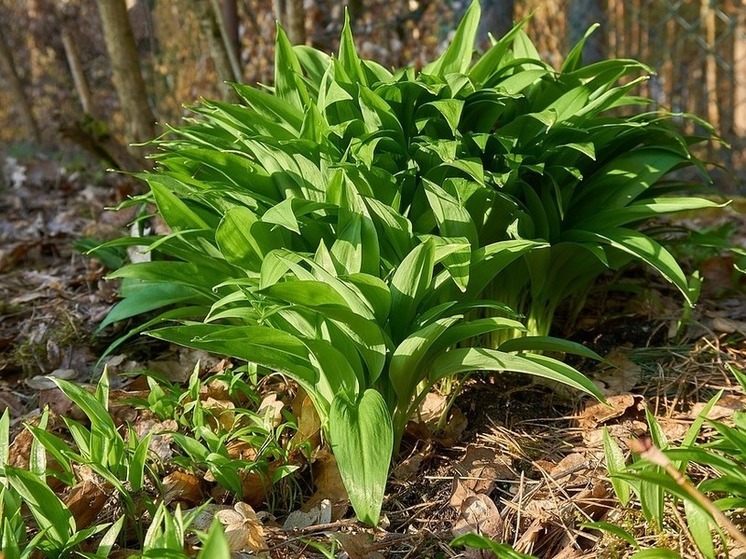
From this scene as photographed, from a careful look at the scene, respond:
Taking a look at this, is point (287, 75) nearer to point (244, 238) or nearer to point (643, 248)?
point (244, 238)

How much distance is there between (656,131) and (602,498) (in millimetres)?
1061

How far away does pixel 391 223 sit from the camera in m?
1.51

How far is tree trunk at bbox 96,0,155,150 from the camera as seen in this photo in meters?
3.42

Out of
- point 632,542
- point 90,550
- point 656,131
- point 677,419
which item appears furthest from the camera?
point 656,131

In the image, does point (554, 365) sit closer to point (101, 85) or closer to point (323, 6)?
point (323, 6)

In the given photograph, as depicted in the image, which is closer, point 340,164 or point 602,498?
point 602,498

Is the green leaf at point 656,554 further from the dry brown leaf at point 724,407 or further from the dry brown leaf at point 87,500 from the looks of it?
the dry brown leaf at point 87,500

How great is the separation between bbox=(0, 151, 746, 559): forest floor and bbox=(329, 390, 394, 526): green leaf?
0.09m

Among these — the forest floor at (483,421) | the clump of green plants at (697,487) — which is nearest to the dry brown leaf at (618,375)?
the forest floor at (483,421)

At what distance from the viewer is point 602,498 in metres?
1.35

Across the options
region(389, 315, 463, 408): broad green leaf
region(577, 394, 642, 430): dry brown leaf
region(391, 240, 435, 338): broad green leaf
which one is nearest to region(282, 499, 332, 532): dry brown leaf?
region(389, 315, 463, 408): broad green leaf

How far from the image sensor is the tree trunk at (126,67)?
342 cm

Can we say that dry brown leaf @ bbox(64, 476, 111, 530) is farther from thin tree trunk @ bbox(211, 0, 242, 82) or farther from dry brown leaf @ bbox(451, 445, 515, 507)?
thin tree trunk @ bbox(211, 0, 242, 82)


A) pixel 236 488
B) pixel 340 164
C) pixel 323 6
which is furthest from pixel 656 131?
pixel 323 6
